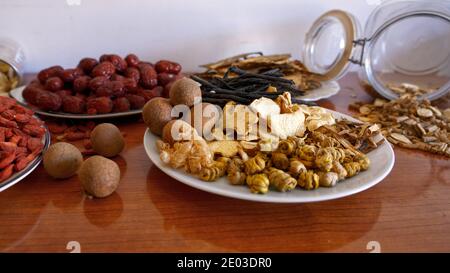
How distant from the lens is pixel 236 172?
416 mm

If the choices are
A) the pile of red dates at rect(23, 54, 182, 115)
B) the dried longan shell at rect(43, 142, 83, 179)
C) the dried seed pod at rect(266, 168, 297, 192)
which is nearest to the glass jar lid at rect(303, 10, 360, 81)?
the pile of red dates at rect(23, 54, 182, 115)

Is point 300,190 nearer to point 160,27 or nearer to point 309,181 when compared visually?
point 309,181

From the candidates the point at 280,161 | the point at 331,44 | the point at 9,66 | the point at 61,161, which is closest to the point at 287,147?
the point at 280,161

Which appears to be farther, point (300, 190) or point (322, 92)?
point (322, 92)

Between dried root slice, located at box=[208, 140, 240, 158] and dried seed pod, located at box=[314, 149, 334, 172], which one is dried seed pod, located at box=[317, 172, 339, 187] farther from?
dried root slice, located at box=[208, 140, 240, 158]

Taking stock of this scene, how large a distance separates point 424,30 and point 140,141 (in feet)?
2.28

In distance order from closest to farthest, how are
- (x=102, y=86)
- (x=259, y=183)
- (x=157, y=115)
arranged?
1. (x=259, y=183)
2. (x=157, y=115)
3. (x=102, y=86)

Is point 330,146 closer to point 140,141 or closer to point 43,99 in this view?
point 140,141

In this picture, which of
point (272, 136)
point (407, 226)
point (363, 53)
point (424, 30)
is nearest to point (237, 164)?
point (272, 136)

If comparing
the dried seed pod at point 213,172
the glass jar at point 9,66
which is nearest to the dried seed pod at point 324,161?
the dried seed pod at point 213,172

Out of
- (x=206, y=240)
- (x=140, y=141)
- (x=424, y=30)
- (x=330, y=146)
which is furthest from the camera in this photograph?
(x=424, y=30)

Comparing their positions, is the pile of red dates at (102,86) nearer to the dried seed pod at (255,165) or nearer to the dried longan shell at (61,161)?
the dried longan shell at (61,161)

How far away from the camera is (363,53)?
73 cm

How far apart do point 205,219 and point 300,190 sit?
0.11 meters
